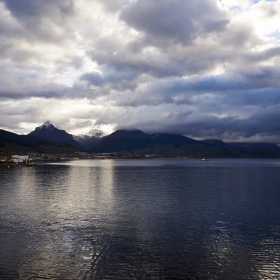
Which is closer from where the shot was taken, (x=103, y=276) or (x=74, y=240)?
(x=103, y=276)

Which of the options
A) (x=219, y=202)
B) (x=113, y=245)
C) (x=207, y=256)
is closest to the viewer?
(x=207, y=256)

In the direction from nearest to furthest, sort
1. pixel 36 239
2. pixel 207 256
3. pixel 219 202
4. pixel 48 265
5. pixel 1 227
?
1. pixel 48 265
2. pixel 207 256
3. pixel 36 239
4. pixel 1 227
5. pixel 219 202

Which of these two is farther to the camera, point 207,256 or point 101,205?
point 101,205

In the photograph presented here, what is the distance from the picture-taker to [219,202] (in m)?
71.4

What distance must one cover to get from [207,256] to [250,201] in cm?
4371

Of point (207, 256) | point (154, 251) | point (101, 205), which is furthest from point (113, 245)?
point (101, 205)

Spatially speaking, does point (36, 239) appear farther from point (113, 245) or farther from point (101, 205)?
point (101, 205)

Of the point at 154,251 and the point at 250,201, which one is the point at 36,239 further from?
the point at 250,201

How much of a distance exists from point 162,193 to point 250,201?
2501cm

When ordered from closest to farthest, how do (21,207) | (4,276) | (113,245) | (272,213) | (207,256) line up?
(4,276), (207,256), (113,245), (272,213), (21,207)

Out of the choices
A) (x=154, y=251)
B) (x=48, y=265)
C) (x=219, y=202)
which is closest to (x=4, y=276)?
(x=48, y=265)

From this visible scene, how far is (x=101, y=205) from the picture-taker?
6775cm

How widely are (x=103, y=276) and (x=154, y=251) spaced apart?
869 cm

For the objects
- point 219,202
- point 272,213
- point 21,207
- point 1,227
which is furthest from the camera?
point 219,202
